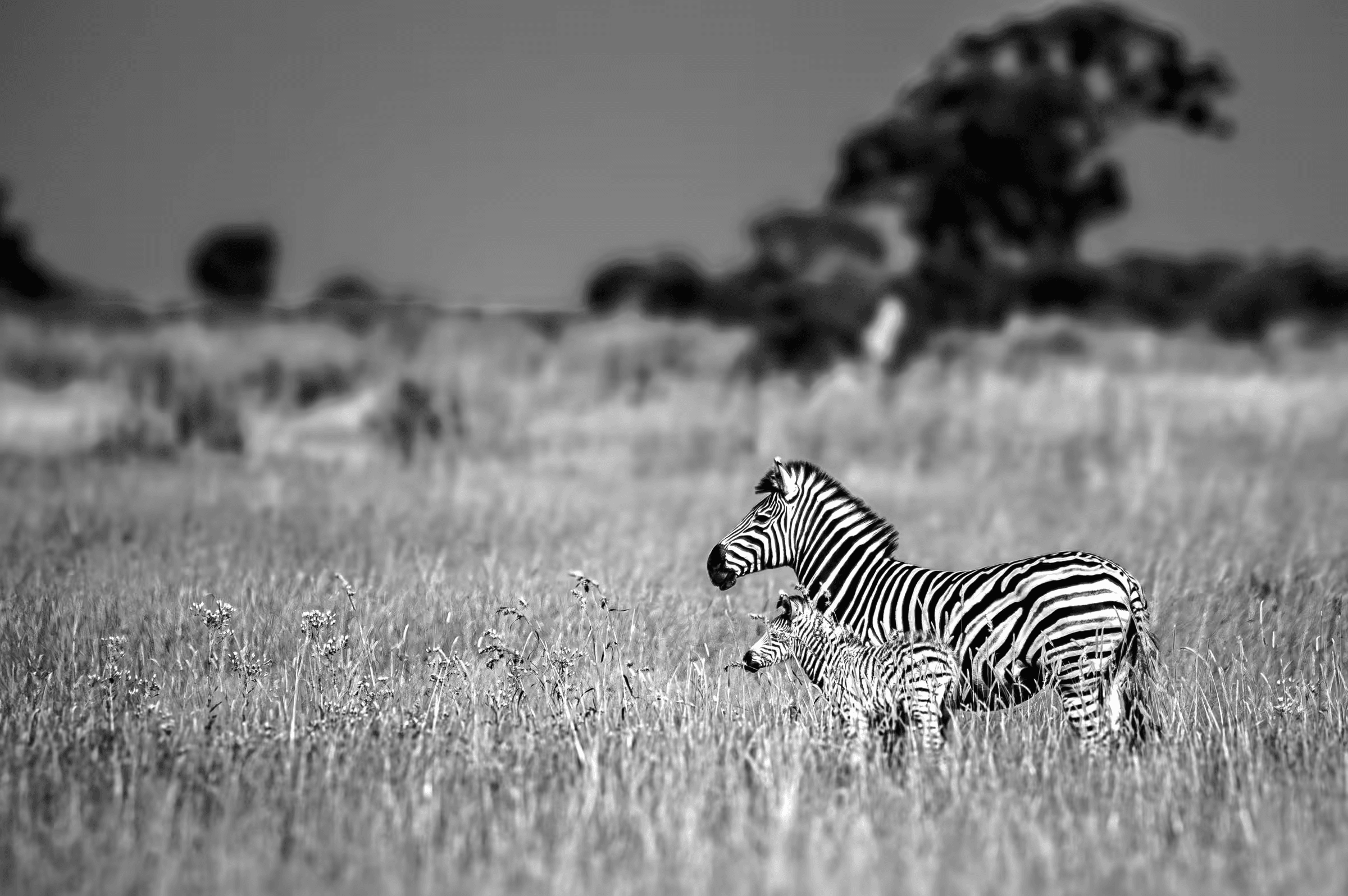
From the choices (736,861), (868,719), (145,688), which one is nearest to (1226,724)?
(868,719)

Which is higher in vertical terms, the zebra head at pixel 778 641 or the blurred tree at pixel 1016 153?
the blurred tree at pixel 1016 153

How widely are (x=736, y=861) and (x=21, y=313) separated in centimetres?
2296

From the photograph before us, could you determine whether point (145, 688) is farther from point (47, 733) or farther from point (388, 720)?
point (388, 720)

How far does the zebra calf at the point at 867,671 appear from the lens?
5.91 m

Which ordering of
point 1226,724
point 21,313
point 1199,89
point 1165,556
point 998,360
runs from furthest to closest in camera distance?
point 1199,89 < point 998,360 < point 21,313 < point 1165,556 < point 1226,724

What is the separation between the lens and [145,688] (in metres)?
7.04

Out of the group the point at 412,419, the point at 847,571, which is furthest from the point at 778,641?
the point at 412,419

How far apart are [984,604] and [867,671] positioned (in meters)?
0.67

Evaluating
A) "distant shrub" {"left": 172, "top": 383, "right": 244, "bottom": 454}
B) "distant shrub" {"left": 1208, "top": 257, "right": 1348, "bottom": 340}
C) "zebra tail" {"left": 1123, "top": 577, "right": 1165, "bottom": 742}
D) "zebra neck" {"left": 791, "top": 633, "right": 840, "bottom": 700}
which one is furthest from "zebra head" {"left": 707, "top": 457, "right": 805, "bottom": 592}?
"distant shrub" {"left": 1208, "top": 257, "right": 1348, "bottom": 340}

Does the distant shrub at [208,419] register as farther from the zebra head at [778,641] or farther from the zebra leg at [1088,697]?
the zebra leg at [1088,697]

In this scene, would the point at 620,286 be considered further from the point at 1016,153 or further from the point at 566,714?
the point at 566,714

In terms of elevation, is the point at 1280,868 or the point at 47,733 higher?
the point at 1280,868

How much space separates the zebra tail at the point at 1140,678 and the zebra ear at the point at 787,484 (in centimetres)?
178

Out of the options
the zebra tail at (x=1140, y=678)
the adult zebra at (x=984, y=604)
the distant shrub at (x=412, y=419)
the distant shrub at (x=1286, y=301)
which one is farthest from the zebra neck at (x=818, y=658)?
the distant shrub at (x=1286, y=301)
